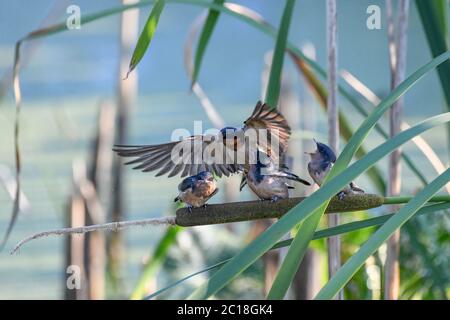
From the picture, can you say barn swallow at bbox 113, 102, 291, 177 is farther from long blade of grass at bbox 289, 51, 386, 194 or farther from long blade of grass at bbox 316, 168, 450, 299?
long blade of grass at bbox 289, 51, 386, 194

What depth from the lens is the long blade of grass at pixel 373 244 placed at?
0.93m

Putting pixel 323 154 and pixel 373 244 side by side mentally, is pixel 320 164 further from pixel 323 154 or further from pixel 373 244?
pixel 373 244

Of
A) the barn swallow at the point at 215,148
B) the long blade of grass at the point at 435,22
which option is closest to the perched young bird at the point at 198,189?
the barn swallow at the point at 215,148

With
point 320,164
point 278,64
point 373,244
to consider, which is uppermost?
point 278,64

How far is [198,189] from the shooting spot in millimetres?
1223

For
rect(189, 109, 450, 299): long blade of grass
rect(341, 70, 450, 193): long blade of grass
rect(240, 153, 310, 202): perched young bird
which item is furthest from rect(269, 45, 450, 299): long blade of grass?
rect(341, 70, 450, 193): long blade of grass

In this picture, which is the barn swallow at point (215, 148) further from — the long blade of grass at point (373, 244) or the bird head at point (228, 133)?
the long blade of grass at point (373, 244)

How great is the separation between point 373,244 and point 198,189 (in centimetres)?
33

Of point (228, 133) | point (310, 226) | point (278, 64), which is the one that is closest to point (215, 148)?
point (228, 133)

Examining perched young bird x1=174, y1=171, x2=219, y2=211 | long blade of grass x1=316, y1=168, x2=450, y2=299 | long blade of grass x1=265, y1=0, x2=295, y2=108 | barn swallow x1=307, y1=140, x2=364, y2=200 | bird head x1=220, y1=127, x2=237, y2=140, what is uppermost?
long blade of grass x1=265, y1=0, x2=295, y2=108

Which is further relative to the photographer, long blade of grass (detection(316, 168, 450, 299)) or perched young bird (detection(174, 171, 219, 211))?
perched young bird (detection(174, 171, 219, 211))

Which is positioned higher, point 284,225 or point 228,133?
point 228,133

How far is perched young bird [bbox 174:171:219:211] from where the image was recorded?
4.01ft

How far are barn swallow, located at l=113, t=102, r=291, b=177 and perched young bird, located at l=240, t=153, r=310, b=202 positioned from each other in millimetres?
26
